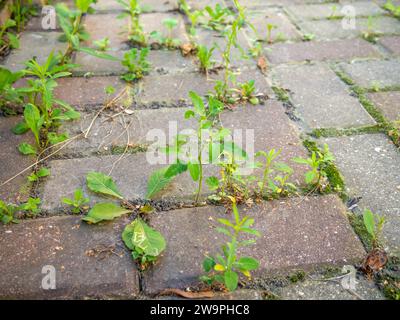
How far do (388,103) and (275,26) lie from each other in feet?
4.05

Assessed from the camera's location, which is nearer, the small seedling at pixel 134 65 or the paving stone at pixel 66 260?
the paving stone at pixel 66 260

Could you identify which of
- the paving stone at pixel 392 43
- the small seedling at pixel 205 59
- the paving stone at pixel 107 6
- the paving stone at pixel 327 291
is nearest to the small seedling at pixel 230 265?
the paving stone at pixel 327 291

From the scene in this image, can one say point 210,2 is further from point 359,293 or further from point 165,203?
point 359,293

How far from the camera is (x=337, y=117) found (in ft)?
7.79

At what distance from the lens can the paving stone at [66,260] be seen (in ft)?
4.92

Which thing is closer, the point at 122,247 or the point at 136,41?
the point at 122,247

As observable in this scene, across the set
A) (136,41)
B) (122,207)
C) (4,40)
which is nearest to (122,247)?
(122,207)

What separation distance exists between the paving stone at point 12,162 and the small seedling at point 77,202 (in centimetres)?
24

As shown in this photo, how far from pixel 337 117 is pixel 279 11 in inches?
65.5

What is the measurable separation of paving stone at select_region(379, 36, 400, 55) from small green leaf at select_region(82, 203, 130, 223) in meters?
2.42

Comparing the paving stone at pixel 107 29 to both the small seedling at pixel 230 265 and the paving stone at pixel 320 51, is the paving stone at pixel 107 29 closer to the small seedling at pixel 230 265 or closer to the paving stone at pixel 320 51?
the paving stone at pixel 320 51

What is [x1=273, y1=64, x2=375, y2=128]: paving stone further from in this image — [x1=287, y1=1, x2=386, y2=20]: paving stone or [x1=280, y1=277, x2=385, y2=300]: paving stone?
[x1=280, y1=277, x2=385, y2=300]: paving stone

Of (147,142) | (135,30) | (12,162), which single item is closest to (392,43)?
(135,30)

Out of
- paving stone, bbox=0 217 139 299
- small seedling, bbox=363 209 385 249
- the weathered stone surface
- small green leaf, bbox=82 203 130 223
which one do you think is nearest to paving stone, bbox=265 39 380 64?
the weathered stone surface
